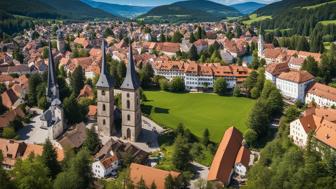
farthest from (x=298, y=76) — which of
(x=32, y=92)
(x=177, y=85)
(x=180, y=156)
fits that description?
(x=32, y=92)

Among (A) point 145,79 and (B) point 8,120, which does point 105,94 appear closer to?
(B) point 8,120

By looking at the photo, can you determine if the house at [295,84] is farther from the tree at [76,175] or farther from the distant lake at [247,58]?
the tree at [76,175]

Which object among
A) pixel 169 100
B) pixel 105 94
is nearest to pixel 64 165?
pixel 105 94

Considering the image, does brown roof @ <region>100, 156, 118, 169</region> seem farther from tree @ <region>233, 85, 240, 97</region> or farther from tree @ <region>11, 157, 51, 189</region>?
tree @ <region>233, 85, 240, 97</region>

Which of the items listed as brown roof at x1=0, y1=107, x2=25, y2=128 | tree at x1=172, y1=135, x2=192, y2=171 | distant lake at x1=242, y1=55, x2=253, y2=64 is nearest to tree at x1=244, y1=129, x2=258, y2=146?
tree at x1=172, y1=135, x2=192, y2=171

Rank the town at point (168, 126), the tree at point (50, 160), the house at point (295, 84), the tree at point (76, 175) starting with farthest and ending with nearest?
the house at point (295, 84)
the tree at point (50, 160)
the town at point (168, 126)
the tree at point (76, 175)

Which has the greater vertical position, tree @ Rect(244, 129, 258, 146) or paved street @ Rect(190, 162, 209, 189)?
tree @ Rect(244, 129, 258, 146)

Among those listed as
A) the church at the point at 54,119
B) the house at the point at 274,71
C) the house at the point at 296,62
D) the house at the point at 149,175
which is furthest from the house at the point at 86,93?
the house at the point at 296,62
